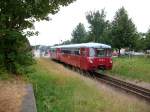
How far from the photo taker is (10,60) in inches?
615

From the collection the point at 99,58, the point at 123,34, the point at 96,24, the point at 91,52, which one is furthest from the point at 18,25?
the point at 96,24

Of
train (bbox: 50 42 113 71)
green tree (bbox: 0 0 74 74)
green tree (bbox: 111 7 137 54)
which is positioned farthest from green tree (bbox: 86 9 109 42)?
green tree (bbox: 0 0 74 74)

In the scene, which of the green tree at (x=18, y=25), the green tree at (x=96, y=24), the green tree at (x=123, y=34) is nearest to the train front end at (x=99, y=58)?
the green tree at (x=18, y=25)

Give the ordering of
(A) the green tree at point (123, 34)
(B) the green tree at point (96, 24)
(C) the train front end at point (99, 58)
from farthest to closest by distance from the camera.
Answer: (B) the green tree at point (96, 24), (A) the green tree at point (123, 34), (C) the train front end at point (99, 58)

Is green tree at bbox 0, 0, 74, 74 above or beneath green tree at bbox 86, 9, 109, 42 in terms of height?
beneath

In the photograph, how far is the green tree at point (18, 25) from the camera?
46.7 ft

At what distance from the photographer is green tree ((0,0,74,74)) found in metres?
14.2

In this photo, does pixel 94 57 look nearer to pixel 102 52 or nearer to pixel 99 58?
pixel 99 58

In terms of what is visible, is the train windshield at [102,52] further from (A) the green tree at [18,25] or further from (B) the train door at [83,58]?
(A) the green tree at [18,25]

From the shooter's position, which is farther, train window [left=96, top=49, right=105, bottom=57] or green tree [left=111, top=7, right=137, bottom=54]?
green tree [left=111, top=7, right=137, bottom=54]

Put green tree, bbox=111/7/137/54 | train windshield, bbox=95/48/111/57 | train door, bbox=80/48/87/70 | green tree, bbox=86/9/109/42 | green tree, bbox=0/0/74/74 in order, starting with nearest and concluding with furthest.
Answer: green tree, bbox=0/0/74/74
train door, bbox=80/48/87/70
train windshield, bbox=95/48/111/57
green tree, bbox=111/7/137/54
green tree, bbox=86/9/109/42

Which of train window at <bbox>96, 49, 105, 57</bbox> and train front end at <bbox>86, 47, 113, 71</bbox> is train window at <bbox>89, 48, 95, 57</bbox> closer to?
train front end at <bbox>86, 47, 113, 71</bbox>

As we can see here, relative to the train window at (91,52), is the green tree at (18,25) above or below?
above

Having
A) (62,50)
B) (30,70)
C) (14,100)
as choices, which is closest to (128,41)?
(62,50)
